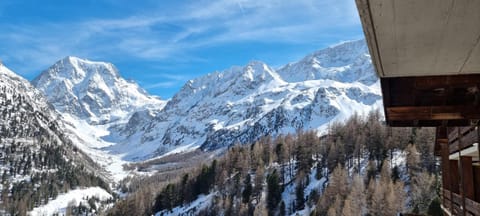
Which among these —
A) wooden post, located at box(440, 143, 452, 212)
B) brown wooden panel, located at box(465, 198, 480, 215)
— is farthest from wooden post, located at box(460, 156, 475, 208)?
wooden post, located at box(440, 143, 452, 212)

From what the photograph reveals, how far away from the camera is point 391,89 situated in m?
6.73

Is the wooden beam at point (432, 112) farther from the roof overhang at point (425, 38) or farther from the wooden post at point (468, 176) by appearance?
the wooden post at point (468, 176)

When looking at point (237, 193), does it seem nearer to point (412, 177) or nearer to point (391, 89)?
point (412, 177)

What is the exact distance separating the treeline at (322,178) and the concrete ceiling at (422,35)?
51651mm

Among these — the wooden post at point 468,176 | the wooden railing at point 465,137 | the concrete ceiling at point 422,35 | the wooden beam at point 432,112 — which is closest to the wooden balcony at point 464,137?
the wooden railing at point 465,137

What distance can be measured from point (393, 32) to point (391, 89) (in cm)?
345

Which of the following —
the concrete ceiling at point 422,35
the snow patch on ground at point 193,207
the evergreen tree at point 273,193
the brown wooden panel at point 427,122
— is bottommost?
the snow patch on ground at point 193,207

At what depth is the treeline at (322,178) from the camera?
6188cm

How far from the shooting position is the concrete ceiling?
3090 mm

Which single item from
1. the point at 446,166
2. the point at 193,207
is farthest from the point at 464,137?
the point at 193,207

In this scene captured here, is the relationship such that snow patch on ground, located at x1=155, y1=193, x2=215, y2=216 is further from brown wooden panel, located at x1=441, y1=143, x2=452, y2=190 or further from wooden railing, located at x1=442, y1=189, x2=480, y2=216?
wooden railing, located at x1=442, y1=189, x2=480, y2=216

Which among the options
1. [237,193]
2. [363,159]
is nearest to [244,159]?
[237,193]

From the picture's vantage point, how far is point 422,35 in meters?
3.58

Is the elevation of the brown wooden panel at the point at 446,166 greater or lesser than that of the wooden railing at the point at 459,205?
greater
